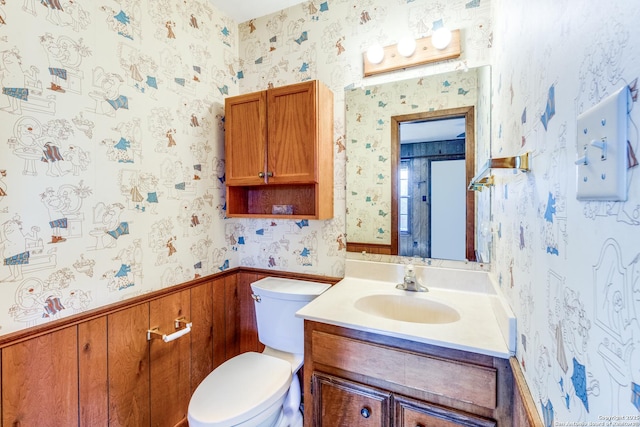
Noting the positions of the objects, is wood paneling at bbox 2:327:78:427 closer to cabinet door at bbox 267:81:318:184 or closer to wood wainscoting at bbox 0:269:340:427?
wood wainscoting at bbox 0:269:340:427

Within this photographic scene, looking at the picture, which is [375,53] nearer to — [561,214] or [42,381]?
[561,214]

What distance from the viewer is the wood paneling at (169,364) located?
1512 millimetres

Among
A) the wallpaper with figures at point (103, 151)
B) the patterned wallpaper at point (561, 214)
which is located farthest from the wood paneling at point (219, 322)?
the patterned wallpaper at point (561, 214)

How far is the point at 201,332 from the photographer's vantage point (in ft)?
5.81

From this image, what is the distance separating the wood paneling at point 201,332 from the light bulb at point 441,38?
71.3 inches

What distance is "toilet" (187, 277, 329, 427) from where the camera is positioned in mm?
1234

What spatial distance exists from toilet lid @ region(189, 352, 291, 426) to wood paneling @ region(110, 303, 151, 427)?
317mm

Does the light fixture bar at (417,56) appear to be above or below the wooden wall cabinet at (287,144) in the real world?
above

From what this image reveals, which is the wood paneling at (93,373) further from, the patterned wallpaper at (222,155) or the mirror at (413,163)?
the mirror at (413,163)

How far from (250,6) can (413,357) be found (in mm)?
2105

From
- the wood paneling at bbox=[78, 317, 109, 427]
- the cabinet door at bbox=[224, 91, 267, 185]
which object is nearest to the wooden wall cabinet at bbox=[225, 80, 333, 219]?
the cabinet door at bbox=[224, 91, 267, 185]

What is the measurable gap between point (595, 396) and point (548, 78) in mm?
561

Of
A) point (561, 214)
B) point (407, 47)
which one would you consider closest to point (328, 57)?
point (407, 47)

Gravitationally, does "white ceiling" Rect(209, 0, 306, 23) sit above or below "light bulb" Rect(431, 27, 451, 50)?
above
